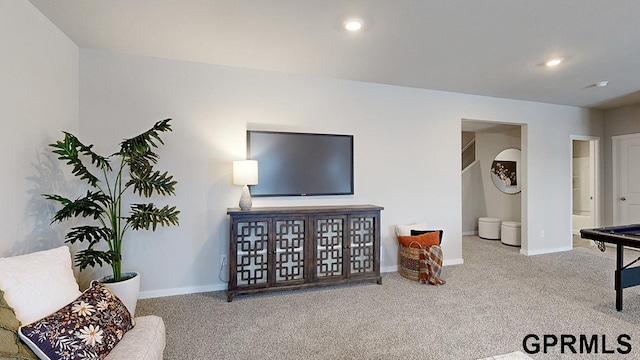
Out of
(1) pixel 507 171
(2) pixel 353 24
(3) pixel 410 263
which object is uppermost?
(2) pixel 353 24

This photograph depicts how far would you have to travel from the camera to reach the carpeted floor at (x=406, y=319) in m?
2.14

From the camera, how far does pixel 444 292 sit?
3.21m

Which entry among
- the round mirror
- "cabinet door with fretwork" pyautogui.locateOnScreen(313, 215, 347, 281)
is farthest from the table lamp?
the round mirror

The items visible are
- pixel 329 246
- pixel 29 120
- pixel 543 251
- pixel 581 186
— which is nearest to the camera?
pixel 29 120

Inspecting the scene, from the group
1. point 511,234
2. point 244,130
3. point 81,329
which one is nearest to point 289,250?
point 244,130

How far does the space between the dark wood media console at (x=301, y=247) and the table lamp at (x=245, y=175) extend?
4.5 inches

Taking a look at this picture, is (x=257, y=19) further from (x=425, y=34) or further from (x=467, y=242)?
(x=467, y=242)

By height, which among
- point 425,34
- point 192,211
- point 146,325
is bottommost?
point 146,325

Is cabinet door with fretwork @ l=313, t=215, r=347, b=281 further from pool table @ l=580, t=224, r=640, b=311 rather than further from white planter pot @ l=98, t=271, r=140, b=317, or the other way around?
pool table @ l=580, t=224, r=640, b=311

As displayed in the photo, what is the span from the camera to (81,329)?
1372mm

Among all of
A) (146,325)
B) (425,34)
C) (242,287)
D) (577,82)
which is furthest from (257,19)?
(577,82)

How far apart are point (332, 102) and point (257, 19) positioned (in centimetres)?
156

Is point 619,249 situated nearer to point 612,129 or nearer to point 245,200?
point 245,200

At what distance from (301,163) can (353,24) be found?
1615mm
